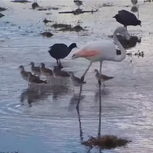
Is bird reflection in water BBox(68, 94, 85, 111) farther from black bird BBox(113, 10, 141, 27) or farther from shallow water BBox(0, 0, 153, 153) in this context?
black bird BBox(113, 10, 141, 27)

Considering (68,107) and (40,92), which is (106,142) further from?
(40,92)

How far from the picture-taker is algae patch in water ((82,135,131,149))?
9253 mm

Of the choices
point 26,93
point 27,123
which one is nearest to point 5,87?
point 26,93

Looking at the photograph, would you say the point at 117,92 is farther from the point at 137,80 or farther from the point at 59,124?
the point at 59,124

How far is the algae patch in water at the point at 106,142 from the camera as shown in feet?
30.4

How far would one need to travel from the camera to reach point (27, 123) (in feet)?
35.2

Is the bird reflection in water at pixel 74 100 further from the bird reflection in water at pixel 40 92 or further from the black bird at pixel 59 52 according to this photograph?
the black bird at pixel 59 52

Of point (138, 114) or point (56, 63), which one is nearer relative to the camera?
point (138, 114)

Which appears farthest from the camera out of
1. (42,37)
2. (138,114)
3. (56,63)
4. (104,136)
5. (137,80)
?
(42,37)

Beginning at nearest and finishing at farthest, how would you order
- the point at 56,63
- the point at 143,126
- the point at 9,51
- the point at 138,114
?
the point at 143,126 → the point at 138,114 → the point at 56,63 → the point at 9,51

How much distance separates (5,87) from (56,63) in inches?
150

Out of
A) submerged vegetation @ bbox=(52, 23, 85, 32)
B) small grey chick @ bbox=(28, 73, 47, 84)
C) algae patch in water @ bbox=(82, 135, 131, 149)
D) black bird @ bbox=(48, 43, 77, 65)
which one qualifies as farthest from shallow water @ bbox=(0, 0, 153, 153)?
submerged vegetation @ bbox=(52, 23, 85, 32)

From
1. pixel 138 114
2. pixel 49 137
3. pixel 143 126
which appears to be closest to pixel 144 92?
pixel 138 114

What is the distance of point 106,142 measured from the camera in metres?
9.29
